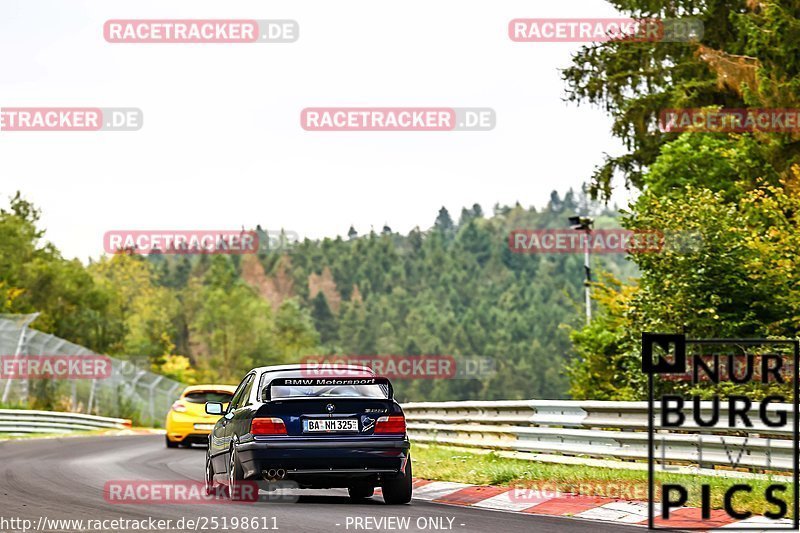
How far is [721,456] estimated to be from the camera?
1323 cm

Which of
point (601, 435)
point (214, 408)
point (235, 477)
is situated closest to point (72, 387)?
point (214, 408)

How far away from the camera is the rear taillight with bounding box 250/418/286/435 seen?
12.5m

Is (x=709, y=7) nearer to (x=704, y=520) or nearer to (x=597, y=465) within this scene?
(x=597, y=465)

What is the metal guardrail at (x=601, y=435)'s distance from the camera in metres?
12.8

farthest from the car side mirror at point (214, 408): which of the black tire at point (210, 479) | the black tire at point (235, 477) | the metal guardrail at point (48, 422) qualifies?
the metal guardrail at point (48, 422)

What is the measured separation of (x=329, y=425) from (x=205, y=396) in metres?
15.1

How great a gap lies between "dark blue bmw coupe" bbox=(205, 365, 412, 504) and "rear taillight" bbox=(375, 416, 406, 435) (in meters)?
0.01

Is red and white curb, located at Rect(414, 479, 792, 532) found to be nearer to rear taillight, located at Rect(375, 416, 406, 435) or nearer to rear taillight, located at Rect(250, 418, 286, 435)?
rear taillight, located at Rect(375, 416, 406, 435)

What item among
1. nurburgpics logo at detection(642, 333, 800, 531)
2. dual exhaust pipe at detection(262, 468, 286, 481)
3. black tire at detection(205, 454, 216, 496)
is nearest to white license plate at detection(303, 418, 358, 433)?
dual exhaust pipe at detection(262, 468, 286, 481)

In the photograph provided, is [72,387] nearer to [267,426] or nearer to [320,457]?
[267,426]

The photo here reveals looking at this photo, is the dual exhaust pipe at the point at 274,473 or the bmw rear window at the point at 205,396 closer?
the dual exhaust pipe at the point at 274,473

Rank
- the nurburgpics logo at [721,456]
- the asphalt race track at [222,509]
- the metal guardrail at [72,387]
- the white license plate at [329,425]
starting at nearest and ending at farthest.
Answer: the nurburgpics logo at [721,456] < the asphalt race track at [222,509] < the white license plate at [329,425] < the metal guardrail at [72,387]

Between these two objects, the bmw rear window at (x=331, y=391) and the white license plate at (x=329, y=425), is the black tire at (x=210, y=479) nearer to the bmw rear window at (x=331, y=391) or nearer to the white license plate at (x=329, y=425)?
the bmw rear window at (x=331, y=391)

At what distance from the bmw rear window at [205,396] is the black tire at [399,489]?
14.2 metres
